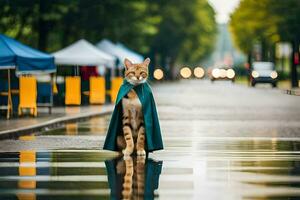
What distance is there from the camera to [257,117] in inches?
1340

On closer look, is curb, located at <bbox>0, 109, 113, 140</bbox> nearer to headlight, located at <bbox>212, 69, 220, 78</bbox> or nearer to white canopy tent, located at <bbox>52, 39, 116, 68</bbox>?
white canopy tent, located at <bbox>52, 39, 116, 68</bbox>

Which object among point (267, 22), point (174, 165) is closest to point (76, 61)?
point (174, 165)

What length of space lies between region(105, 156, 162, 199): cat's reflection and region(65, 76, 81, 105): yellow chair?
81.8 ft

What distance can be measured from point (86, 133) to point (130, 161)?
348 inches

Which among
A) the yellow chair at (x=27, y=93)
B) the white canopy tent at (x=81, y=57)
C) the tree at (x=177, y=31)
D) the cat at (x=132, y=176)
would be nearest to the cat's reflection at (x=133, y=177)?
the cat at (x=132, y=176)

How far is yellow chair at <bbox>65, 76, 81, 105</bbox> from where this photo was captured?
42000mm

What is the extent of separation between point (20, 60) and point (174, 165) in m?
14.7

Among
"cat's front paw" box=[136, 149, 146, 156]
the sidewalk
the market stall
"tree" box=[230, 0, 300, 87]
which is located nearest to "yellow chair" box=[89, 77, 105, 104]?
the market stall

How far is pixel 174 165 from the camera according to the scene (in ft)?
53.1

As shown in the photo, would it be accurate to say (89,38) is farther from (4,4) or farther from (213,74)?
(213,74)

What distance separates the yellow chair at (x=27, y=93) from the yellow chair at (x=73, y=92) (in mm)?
9855

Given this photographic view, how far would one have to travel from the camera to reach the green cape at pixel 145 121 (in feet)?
56.3

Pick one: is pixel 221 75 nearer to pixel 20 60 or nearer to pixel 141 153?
Answer: pixel 20 60

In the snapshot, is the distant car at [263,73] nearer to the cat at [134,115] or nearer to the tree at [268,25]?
the tree at [268,25]
